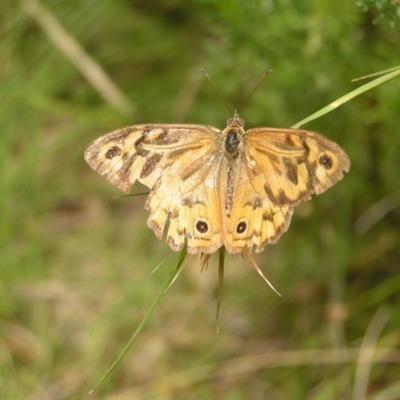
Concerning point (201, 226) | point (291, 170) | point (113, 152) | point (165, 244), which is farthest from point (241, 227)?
point (165, 244)

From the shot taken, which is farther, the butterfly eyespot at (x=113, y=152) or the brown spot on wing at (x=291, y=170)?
the butterfly eyespot at (x=113, y=152)

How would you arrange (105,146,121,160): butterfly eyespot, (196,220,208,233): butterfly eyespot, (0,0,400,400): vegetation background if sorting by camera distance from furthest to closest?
(0,0,400,400): vegetation background < (105,146,121,160): butterfly eyespot < (196,220,208,233): butterfly eyespot

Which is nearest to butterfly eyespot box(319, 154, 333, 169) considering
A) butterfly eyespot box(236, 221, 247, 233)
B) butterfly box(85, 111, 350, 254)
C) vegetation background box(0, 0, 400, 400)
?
butterfly box(85, 111, 350, 254)

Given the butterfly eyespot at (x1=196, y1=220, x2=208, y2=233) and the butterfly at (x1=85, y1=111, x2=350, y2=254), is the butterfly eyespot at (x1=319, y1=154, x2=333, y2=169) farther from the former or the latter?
the butterfly eyespot at (x1=196, y1=220, x2=208, y2=233)

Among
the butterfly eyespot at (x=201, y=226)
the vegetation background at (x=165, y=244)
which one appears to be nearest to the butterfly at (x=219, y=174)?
the butterfly eyespot at (x=201, y=226)

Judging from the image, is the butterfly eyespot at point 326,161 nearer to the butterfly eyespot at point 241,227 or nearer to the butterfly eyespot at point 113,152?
the butterfly eyespot at point 241,227

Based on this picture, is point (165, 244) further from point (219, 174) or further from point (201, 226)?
point (201, 226)
